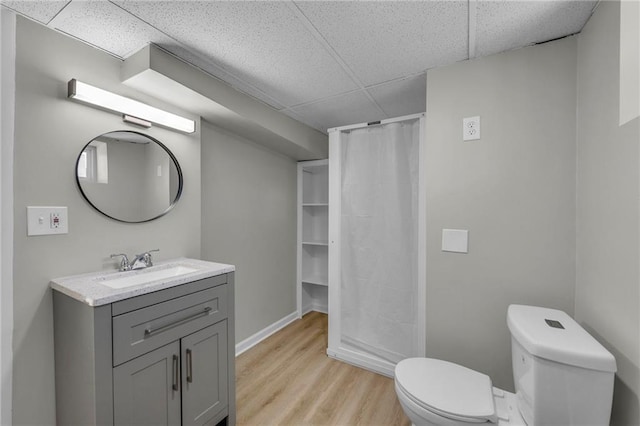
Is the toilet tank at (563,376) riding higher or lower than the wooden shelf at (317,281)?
higher

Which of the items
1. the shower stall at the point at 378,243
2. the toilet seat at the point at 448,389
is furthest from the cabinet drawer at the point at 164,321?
the shower stall at the point at 378,243

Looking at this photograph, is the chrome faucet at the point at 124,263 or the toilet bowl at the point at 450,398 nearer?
the toilet bowl at the point at 450,398

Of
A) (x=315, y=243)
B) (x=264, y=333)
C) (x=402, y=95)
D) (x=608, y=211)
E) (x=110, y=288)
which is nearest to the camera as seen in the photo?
(x=608, y=211)

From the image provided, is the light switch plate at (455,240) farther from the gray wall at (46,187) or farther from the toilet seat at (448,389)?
the gray wall at (46,187)

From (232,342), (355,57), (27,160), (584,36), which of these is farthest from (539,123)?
(27,160)

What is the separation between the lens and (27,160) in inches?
48.5

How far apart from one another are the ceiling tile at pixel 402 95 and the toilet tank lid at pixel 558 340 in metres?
1.52

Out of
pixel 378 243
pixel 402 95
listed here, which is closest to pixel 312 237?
pixel 378 243

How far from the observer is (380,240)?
7.30 feet

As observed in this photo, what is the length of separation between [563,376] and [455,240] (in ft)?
2.54

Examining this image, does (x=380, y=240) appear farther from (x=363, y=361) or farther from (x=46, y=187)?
(x=46, y=187)

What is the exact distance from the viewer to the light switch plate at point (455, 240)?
5.25ft

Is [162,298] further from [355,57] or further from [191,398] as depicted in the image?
[355,57]

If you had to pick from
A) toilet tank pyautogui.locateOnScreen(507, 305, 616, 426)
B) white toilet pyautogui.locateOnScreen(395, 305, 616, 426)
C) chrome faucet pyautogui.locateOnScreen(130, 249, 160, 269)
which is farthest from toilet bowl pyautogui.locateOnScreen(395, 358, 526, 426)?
chrome faucet pyautogui.locateOnScreen(130, 249, 160, 269)
